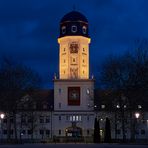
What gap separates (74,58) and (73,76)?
432cm

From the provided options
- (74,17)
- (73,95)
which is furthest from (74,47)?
(73,95)

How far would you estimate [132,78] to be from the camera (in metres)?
79.1

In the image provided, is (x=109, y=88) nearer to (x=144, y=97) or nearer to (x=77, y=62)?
(x=144, y=97)

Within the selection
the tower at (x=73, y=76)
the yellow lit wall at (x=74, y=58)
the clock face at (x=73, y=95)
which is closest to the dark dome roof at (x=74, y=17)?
the tower at (x=73, y=76)

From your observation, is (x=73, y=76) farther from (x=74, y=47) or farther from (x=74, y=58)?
(x=74, y=47)

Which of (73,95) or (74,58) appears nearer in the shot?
(74,58)

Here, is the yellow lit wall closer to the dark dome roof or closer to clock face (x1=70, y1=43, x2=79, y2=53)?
clock face (x1=70, y1=43, x2=79, y2=53)

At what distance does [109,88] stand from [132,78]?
674 cm

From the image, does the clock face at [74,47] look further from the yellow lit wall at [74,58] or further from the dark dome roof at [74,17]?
the dark dome roof at [74,17]

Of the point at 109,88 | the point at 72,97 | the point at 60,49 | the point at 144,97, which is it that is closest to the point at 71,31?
the point at 60,49

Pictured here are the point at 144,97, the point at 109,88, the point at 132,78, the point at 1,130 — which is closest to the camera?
the point at 144,97

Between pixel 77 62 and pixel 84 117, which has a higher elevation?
pixel 77 62

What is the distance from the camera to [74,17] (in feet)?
397

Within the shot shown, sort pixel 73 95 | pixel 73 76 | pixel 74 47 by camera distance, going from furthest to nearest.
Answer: pixel 73 95 → pixel 74 47 → pixel 73 76
